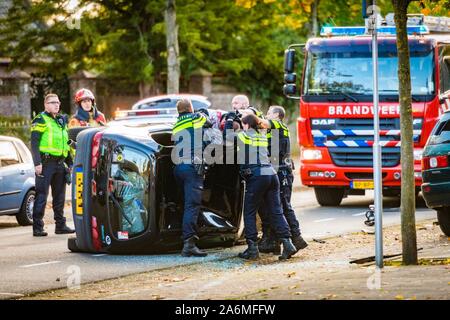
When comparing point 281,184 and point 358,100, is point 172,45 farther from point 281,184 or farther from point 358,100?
point 281,184

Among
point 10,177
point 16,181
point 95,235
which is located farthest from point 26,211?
point 95,235

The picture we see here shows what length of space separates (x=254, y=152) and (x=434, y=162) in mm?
2715

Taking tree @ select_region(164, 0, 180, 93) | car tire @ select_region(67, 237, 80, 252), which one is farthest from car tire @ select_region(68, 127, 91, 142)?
tree @ select_region(164, 0, 180, 93)

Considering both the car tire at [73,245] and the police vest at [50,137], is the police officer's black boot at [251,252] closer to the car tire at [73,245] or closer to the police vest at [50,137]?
the car tire at [73,245]

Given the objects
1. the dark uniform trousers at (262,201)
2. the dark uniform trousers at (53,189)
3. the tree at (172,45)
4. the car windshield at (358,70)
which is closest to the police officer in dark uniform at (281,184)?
the dark uniform trousers at (262,201)

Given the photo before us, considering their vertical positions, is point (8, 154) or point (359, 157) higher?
point (8, 154)

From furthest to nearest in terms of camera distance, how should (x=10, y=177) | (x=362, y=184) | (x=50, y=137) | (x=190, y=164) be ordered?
1. (x=362, y=184)
2. (x=10, y=177)
3. (x=50, y=137)
4. (x=190, y=164)

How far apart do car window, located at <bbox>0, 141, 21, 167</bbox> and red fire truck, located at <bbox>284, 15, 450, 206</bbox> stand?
488 centimetres

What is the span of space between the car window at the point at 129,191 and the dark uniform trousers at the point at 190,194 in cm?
45

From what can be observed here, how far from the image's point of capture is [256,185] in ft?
46.6

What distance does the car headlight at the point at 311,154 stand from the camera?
70.6 ft

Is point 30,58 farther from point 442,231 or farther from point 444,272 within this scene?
point 444,272

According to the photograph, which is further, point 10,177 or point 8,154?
point 8,154
